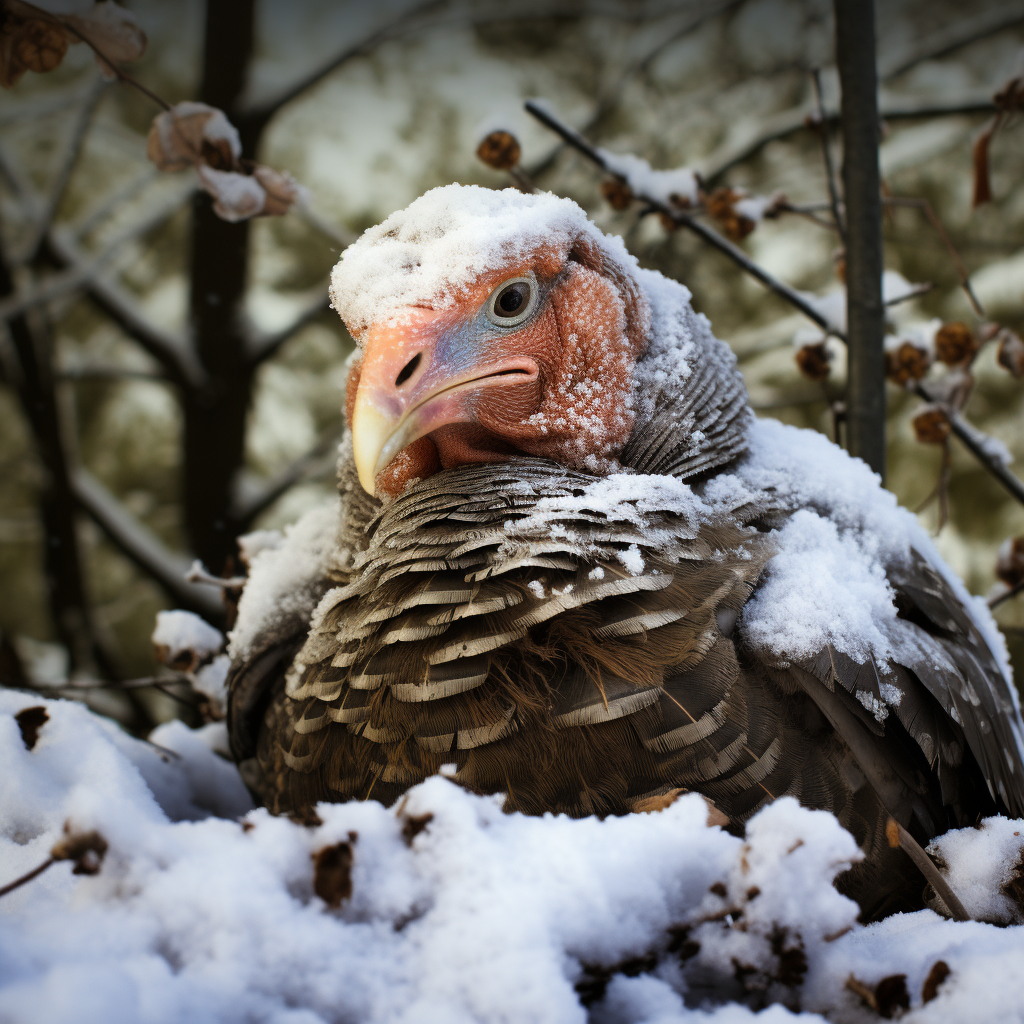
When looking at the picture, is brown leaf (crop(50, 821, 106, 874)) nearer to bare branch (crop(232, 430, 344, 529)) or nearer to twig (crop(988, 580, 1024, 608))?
twig (crop(988, 580, 1024, 608))

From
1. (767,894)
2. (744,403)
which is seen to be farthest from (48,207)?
(767,894)

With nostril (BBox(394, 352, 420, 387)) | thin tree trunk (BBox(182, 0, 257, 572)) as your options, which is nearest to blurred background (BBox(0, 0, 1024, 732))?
thin tree trunk (BBox(182, 0, 257, 572))

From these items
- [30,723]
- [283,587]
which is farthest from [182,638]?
[30,723]

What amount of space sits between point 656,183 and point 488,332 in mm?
542

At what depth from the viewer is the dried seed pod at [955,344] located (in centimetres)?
112

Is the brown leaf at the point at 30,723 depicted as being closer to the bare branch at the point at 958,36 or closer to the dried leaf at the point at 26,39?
the dried leaf at the point at 26,39

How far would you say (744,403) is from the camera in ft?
2.93

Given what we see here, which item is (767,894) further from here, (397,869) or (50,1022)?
(50,1022)

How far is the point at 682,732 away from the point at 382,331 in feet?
1.49

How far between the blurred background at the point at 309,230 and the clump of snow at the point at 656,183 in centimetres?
70

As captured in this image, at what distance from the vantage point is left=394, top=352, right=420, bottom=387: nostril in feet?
2.37

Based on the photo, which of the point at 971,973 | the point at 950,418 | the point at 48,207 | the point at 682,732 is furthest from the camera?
the point at 48,207

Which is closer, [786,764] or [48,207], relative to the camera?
[786,764]

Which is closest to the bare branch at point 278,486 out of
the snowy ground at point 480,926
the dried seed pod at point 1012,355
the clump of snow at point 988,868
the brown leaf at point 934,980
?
the dried seed pod at point 1012,355
